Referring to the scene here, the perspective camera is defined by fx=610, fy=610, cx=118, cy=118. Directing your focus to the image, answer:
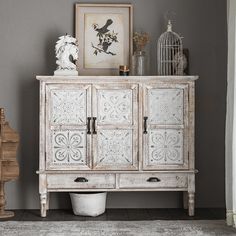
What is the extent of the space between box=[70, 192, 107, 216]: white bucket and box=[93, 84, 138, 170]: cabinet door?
0.29m

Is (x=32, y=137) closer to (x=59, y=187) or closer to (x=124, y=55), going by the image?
(x=59, y=187)

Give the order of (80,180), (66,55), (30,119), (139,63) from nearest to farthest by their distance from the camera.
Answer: (80,180) → (66,55) → (139,63) → (30,119)

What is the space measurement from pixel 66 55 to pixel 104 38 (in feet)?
1.66

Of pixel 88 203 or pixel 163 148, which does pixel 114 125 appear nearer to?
pixel 163 148

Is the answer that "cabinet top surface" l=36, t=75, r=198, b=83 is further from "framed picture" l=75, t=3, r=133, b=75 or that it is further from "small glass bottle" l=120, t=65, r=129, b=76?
"framed picture" l=75, t=3, r=133, b=75

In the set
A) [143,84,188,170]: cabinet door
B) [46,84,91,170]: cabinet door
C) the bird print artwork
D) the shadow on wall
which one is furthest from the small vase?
the shadow on wall

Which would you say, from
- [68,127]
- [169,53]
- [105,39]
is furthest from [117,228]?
[105,39]

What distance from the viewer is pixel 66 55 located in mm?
5500

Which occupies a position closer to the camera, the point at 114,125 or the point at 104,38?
the point at 114,125

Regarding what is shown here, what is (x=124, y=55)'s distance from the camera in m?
5.84

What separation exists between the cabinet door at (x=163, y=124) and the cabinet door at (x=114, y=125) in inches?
4.2

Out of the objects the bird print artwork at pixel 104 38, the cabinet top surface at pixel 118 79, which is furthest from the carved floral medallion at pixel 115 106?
the bird print artwork at pixel 104 38

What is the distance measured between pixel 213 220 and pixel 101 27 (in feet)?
6.86

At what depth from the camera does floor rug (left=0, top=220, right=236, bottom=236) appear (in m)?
4.68
